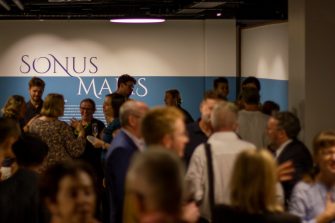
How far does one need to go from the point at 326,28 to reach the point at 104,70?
6023mm

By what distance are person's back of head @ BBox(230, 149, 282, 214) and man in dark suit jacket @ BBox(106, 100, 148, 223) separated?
1413 mm

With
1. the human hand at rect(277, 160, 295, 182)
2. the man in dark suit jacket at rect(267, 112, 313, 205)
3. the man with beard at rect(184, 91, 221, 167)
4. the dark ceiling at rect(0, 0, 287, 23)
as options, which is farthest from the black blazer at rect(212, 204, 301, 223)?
the dark ceiling at rect(0, 0, 287, 23)

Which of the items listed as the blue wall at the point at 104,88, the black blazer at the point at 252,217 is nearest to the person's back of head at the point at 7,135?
the black blazer at the point at 252,217

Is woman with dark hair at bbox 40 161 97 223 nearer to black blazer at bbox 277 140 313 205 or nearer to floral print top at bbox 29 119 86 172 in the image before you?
black blazer at bbox 277 140 313 205

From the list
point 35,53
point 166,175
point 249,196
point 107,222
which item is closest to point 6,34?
point 35,53

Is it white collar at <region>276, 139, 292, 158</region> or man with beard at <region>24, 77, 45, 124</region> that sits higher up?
man with beard at <region>24, 77, 45, 124</region>

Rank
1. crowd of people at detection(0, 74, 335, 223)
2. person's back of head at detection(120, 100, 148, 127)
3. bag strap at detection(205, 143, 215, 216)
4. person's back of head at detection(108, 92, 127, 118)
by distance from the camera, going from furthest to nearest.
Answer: person's back of head at detection(108, 92, 127, 118)
person's back of head at detection(120, 100, 148, 127)
bag strap at detection(205, 143, 215, 216)
crowd of people at detection(0, 74, 335, 223)

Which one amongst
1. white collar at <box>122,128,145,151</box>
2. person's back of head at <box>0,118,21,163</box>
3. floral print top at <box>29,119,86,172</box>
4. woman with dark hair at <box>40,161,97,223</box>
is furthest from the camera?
floral print top at <box>29,119,86,172</box>

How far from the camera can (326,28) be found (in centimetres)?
675

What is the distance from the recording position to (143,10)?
12.4 meters

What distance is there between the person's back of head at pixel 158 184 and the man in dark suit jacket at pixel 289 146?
8.62ft

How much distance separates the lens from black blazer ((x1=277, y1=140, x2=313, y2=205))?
15.9 ft

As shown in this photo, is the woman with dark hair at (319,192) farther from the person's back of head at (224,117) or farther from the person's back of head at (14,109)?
the person's back of head at (14,109)

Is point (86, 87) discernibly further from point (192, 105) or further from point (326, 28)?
point (326, 28)
